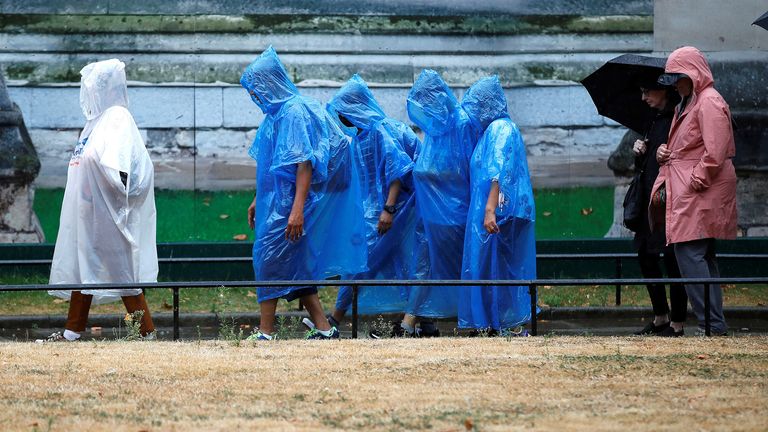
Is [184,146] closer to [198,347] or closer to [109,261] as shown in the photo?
[109,261]

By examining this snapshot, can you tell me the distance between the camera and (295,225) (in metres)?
8.43

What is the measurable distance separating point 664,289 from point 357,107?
7.85 ft

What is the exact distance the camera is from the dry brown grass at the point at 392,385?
5.32 m

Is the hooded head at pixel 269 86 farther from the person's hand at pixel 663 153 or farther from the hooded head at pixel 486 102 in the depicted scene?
the person's hand at pixel 663 153

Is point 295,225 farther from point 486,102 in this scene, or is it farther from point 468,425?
point 468,425

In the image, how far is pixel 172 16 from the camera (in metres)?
13.0

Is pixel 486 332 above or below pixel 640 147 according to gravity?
below

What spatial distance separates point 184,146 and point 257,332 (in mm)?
4655

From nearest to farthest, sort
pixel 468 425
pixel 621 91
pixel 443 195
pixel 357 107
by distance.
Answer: pixel 468 425
pixel 443 195
pixel 621 91
pixel 357 107

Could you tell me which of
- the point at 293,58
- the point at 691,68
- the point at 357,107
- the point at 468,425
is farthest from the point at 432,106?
the point at 468,425

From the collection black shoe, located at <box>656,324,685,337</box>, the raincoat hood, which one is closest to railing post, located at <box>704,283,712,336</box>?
black shoe, located at <box>656,324,685,337</box>

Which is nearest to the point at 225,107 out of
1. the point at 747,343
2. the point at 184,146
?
the point at 184,146

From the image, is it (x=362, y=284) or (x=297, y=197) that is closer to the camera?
(x=362, y=284)

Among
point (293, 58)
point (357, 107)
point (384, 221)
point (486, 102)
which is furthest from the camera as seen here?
point (293, 58)
